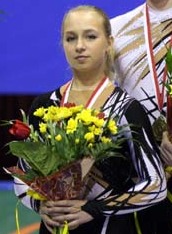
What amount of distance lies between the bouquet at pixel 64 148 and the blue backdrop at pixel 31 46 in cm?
241

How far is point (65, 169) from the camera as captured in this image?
1.49 meters

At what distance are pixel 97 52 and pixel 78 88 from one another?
116 mm

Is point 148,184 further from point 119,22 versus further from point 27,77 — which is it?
point 27,77

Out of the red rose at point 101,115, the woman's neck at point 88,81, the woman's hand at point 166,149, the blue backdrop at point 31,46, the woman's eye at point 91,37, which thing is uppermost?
the blue backdrop at point 31,46

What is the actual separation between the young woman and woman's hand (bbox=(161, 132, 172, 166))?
0.32ft

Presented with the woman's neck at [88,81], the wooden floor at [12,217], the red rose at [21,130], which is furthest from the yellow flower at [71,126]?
the wooden floor at [12,217]

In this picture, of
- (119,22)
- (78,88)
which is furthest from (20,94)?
(78,88)

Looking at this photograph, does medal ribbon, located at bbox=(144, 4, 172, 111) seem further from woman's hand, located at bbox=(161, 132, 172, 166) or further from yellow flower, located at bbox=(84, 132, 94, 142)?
yellow flower, located at bbox=(84, 132, 94, 142)

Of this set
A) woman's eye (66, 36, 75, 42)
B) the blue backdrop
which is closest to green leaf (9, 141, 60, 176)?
woman's eye (66, 36, 75, 42)

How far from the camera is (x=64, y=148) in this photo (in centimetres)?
147

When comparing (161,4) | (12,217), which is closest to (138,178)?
(161,4)

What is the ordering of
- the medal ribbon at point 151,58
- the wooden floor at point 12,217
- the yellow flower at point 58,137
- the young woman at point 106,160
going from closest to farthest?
1. the yellow flower at point 58,137
2. the young woman at point 106,160
3. the medal ribbon at point 151,58
4. the wooden floor at point 12,217

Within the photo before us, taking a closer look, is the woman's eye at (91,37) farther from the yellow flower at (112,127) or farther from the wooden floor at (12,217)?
the wooden floor at (12,217)

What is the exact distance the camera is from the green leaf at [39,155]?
1480 mm
